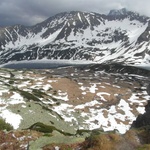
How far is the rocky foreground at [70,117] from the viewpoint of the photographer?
652 inches

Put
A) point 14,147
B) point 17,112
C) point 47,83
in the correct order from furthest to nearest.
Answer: point 47,83 → point 17,112 → point 14,147

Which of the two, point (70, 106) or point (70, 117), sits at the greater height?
point (70, 117)

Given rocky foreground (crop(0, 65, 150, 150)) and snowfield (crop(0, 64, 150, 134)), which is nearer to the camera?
rocky foreground (crop(0, 65, 150, 150))

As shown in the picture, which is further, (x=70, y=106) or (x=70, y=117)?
(x=70, y=106)

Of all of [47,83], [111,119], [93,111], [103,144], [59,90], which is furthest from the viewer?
[47,83]

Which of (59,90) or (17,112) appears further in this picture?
(59,90)

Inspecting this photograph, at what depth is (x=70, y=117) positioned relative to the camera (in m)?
81.4

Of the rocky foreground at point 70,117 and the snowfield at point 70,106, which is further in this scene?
the snowfield at point 70,106

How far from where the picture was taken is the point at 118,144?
15.2 metres

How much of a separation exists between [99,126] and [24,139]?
6157cm

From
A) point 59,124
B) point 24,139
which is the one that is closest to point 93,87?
point 59,124

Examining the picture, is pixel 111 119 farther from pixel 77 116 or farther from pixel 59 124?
pixel 59 124

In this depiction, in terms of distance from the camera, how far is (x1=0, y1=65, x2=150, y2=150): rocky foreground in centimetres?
1656

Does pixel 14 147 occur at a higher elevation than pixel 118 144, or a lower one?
lower
